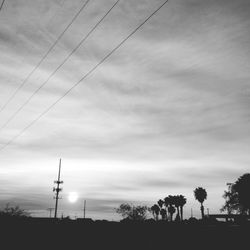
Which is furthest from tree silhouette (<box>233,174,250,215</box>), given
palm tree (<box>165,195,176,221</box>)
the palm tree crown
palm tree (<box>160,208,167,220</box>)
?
palm tree (<box>160,208,167,220</box>)

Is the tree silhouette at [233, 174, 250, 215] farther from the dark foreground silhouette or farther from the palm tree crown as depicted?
the dark foreground silhouette

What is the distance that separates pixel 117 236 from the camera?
2534cm

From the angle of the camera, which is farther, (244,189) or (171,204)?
(171,204)

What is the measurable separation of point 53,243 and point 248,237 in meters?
16.9

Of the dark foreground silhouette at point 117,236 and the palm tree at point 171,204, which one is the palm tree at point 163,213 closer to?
the palm tree at point 171,204

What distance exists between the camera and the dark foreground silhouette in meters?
23.4

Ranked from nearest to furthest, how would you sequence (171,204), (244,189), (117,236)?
1. (117,236)
2. (244,189)
3. (171,204)

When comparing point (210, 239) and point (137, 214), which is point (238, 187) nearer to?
point (210, 239)

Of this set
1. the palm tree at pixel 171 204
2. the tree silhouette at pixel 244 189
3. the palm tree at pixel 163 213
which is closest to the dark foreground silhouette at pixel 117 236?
the tree silhouette at pixel 244 189

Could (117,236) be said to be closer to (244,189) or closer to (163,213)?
(244,189)

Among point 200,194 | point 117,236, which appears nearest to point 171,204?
point 200,194

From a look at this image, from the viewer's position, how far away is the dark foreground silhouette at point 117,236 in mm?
23438

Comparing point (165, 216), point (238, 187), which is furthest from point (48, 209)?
point (238, 187)

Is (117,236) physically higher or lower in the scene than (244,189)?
lower
